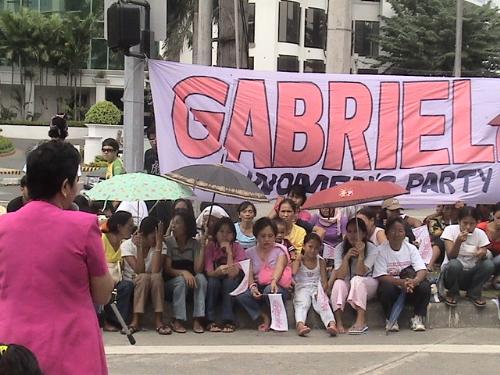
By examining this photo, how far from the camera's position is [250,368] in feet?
19.7

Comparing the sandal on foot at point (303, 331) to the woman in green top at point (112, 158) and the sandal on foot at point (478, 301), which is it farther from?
the woman in green top at point (112, 158)

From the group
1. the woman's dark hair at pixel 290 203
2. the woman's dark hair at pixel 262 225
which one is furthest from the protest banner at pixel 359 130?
the woman's dark hair at pixel 262 225

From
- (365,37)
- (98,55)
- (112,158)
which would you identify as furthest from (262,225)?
(98,55)

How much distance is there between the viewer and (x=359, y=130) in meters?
8.52

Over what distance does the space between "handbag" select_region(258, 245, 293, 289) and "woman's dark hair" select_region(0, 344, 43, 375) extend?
4.83 m

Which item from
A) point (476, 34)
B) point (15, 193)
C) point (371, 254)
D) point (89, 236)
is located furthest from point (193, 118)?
point (476, 34)

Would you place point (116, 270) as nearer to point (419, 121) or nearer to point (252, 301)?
point (252, 301)

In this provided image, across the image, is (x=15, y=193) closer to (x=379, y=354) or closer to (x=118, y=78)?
(x=379, y=354)

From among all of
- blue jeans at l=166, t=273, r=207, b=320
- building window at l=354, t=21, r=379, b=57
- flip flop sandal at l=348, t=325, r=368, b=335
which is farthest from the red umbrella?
building window at l=354, t=21, r=379, b=57

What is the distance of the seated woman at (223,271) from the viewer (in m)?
7.25

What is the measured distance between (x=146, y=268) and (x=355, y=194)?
2.19 m

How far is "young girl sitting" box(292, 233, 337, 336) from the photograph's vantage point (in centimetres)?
722

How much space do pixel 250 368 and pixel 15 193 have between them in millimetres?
18044

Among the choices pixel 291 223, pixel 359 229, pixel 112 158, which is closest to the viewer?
pixel 359 229
